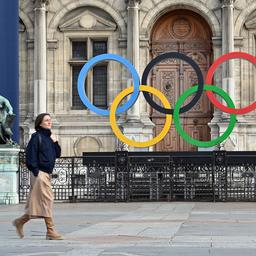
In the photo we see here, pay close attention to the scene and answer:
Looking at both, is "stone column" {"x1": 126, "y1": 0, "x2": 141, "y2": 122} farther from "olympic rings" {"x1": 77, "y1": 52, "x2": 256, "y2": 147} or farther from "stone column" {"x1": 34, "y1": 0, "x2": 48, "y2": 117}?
"olympic rings" {"x1": 77, "y1": 52, "x2": 256, "y2": 147}

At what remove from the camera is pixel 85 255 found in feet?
39.1

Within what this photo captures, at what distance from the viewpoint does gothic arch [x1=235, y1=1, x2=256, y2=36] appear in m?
43.1

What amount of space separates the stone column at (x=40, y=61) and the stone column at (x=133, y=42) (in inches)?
169

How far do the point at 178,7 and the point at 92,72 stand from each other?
5586 millimetres

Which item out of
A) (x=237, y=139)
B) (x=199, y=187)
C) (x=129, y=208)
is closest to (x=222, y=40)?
(x=237, y=139)

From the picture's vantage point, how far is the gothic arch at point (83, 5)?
43.8m

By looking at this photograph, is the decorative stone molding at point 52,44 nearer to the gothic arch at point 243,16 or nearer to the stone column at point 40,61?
the stone column at point 40,61

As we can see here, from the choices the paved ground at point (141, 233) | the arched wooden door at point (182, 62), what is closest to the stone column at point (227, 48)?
the arched wooden door at point (182, 62)

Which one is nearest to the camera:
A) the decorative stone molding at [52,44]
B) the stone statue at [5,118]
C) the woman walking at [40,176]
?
the woman walking at [40,176]

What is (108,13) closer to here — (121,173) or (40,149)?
(121,173)

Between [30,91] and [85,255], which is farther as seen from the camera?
[30,91]

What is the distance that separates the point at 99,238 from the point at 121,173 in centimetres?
1593

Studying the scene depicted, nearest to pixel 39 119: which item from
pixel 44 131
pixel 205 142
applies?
pixel 44 131

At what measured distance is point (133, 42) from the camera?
4278 centimetres
